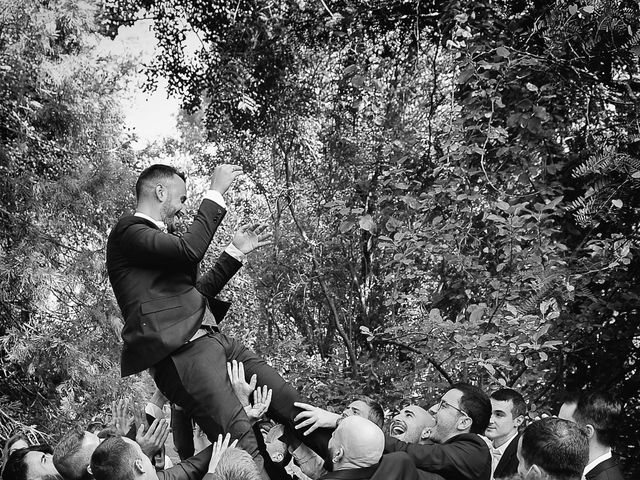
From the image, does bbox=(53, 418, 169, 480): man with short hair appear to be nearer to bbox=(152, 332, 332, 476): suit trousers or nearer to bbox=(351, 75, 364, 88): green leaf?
bbox=(152, 332, 332, 476): suit trousers

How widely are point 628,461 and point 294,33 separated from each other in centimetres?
626

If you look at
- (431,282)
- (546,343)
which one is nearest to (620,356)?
(546,343)

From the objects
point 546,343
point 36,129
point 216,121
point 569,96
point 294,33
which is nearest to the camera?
point 546,343

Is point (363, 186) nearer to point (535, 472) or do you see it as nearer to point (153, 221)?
point (153, 221)

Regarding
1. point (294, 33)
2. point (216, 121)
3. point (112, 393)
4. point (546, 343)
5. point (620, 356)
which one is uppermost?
point (294, 33)

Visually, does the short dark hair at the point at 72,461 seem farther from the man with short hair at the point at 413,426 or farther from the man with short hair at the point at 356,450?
the man with short hair at the point at 413,426

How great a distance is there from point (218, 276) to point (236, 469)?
4.79 ft

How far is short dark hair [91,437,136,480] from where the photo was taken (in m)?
3.19

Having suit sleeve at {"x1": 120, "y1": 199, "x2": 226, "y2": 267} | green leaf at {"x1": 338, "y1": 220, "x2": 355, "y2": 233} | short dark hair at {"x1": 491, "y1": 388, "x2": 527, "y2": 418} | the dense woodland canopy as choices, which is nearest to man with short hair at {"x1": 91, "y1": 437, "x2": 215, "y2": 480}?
suit sleeve at {"x1": 120, "y1": 199, "x2": 226, "y2": 267}

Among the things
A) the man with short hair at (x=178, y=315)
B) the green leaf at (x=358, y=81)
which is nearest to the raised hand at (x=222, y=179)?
the man with short hair at (x=178, y=315)

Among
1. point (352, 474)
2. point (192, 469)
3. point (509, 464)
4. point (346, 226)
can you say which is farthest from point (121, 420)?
point (346, 226)

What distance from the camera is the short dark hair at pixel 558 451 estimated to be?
285 cm

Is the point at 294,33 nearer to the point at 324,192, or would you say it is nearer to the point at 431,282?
the point at 324,192

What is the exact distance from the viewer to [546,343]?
17.1 ft
